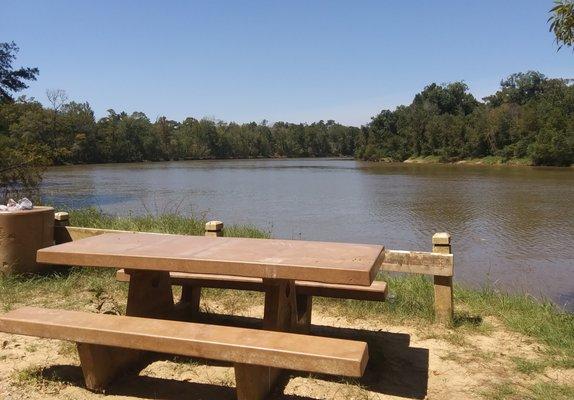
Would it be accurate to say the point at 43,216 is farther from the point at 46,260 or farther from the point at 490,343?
the point at 490,343

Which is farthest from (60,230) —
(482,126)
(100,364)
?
(482,126)

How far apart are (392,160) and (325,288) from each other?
93602mm

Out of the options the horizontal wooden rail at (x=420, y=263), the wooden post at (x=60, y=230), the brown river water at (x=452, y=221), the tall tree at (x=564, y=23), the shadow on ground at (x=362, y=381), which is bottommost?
the brown river water at (x=452, y=221)

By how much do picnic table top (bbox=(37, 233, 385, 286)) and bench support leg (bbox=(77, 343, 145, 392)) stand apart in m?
0.50

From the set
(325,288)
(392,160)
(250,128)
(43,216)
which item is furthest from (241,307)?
(250,128)

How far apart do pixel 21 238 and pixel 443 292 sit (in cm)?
412

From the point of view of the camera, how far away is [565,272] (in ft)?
33.2

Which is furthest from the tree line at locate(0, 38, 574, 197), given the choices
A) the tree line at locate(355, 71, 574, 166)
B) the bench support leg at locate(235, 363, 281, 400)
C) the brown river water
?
the bench support leg at locate(235, 363, 281, 400)

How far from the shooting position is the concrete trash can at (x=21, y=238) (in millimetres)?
5367

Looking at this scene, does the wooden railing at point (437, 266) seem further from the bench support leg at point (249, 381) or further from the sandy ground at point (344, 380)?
the bench support leg at point (249, 381)

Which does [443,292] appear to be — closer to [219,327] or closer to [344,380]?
[344,380]

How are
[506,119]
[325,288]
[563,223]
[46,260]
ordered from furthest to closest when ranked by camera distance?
[506,119] → [563,223] → [325,288] → [46,260]

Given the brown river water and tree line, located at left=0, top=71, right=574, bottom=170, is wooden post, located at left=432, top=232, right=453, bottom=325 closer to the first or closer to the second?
the brown river water

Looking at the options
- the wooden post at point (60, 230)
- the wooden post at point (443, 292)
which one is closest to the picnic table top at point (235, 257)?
the wooden post at point (443, 292)
